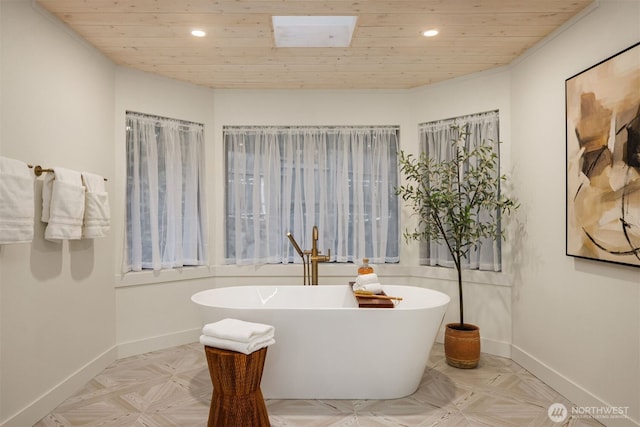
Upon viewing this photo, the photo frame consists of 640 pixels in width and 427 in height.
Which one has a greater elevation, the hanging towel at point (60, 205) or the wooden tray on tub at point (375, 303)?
the hanging towel at point (60, 205)

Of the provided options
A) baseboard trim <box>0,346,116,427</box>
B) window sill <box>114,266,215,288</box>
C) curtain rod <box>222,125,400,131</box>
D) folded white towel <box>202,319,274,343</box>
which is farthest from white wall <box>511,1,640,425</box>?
baseboard trim <box>0,346,116,427</box>

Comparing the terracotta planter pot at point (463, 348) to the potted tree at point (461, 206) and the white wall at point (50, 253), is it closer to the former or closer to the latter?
the potted tree at point (461, 206)

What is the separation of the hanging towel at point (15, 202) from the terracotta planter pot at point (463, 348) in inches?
115

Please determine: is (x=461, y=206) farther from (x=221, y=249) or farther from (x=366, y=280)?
(x=221, y=249)

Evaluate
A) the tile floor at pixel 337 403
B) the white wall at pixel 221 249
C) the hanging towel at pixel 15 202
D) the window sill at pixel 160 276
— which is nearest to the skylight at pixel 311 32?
the white wall at pixel 221 249

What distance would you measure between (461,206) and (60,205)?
294cm

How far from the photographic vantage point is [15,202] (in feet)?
6.50

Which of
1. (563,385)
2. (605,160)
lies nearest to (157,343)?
(563,385)

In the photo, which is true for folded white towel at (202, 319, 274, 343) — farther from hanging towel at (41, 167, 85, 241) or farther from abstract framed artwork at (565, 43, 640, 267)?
abstract framed artwork at (565, 43, 640, 267)

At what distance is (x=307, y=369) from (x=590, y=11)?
2.80 m

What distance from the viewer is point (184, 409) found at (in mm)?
2459

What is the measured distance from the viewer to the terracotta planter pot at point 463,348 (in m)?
3.07

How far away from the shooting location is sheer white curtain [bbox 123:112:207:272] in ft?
11.2

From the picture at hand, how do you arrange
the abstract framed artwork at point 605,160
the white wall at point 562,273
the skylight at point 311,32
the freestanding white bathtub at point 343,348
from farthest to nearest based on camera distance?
the skylight at point 311,32 < the freestanding white bathtub at point 343,348 < the white wall at point 562,273 < the abstract framed artwork at point 605,160
